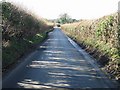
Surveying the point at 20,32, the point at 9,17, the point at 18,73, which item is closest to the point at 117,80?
the point at 18,73

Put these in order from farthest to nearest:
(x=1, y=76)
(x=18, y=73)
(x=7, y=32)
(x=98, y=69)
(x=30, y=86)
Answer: (x=7, y=32), (x=98, y=69), (x=18, y=73), (x=1, y=76), (x=30, y=86)

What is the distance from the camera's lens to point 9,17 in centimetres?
2067

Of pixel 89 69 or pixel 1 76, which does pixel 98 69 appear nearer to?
pixel 89 69

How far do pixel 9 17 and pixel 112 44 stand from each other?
7687 mm

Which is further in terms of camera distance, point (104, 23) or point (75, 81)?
point (104, 23)

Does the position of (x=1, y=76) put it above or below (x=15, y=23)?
below

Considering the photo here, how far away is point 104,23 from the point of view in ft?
70.7

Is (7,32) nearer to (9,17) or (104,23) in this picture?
(9,17)

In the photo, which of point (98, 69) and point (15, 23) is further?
point (15, 23)

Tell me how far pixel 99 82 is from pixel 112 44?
724 cm

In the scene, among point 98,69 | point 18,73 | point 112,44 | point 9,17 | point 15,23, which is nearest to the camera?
point 18,73

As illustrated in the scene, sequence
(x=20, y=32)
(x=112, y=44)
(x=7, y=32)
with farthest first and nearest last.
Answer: (x=20, y=32) → (x=7, y=32) → (x=112, y=44)

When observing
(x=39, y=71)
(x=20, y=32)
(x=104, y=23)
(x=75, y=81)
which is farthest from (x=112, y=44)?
(x=20, y=32)

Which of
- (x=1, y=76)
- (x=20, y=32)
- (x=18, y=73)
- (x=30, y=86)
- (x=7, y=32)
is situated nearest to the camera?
(x=30, y=86)
